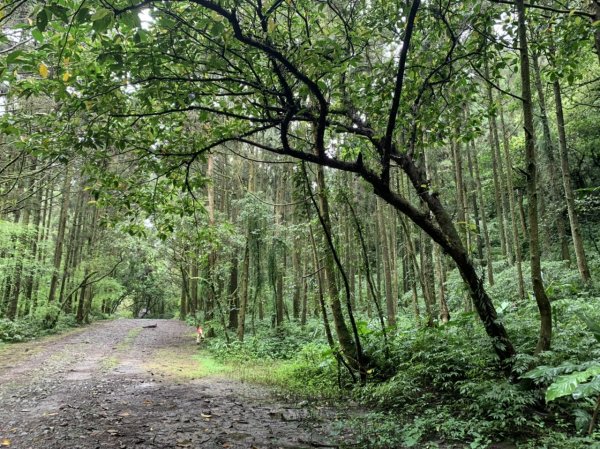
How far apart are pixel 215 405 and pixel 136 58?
5736 mm

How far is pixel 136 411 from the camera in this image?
6.34 meters

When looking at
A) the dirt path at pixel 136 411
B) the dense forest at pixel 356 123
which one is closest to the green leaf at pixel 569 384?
the dense forest at pixel 356 123

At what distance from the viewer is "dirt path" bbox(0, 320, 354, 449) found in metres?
4.95

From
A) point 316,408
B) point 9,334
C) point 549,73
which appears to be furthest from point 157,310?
point 549,73

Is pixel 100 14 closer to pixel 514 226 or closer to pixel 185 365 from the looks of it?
pixel 185 365

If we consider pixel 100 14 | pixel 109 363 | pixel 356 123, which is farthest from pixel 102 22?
pixel 109 363

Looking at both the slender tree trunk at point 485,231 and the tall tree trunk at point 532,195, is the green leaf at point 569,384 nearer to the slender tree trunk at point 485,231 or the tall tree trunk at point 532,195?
the tall tree trunk at point 532,195

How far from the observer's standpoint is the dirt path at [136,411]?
4945 millimetres

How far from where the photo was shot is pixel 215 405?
6.94 meters

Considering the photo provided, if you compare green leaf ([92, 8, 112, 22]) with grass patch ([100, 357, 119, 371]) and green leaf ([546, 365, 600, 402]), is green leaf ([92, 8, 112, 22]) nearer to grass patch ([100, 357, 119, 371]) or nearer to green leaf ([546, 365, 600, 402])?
green leaf ([546, 365, 600, 402])

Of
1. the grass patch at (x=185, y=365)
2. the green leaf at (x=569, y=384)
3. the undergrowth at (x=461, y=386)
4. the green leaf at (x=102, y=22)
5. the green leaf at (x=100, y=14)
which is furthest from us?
the grass patch at (x=185, y=365)

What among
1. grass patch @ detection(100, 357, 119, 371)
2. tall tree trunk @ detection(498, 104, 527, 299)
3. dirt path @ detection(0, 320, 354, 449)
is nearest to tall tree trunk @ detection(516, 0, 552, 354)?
dirt path @ detection(0, 320, 354, 449)

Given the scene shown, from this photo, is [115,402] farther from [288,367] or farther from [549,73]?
[549,73]

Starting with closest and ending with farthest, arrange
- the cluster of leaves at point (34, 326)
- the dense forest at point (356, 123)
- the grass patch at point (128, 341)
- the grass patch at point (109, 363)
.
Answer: the dense forest at point (356, 123) → the grass patch at point (109, 363) → the cluster of leaves at point (34, 326) → the grass patch at point (128, 341)
